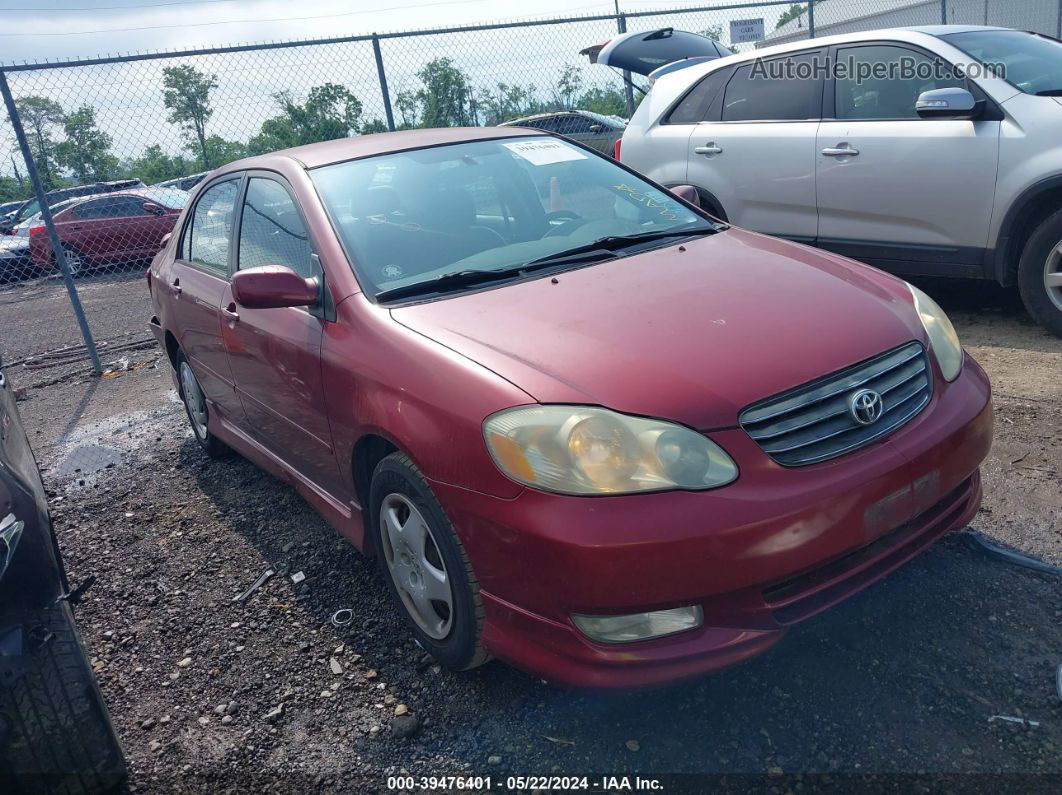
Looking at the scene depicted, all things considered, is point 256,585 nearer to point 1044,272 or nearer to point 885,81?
point 1044,272

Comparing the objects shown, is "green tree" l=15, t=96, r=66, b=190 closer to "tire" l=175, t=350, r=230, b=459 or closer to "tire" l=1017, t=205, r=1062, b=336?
"tire" l=175, t=350, r=230, b=459

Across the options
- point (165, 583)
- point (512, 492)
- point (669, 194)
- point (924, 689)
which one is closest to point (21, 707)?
point (512, 492)

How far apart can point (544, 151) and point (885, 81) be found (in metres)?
2.83

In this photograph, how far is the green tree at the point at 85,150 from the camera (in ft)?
24.4

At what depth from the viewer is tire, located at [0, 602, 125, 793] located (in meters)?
2.01

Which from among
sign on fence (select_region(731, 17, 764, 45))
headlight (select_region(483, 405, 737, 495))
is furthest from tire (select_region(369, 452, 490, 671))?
sign on fence (select_region(731, 17, 764, 45))

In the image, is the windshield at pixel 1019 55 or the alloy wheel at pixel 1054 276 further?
the windshield at pixel 1019 55

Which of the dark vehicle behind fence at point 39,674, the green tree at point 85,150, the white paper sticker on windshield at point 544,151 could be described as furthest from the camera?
the green tree at point 85,150

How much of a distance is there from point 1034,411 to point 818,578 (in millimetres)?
2406

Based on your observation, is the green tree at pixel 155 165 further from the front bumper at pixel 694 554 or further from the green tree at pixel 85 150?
the front bumper at pixel 694 554

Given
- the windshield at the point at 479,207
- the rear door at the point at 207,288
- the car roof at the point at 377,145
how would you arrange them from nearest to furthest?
the windshield at the point at 479,207, the car roof at the point at 377,145, the rear door at the point at 207,288

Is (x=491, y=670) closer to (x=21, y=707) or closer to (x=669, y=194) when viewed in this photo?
(x=21, y=707)

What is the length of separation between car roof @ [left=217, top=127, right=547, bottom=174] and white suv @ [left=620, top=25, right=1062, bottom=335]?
8.06 feet

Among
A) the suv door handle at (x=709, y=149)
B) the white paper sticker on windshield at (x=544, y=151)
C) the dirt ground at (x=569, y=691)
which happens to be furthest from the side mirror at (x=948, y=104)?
the white paper sticker on windshield at (x=544, y=151)
